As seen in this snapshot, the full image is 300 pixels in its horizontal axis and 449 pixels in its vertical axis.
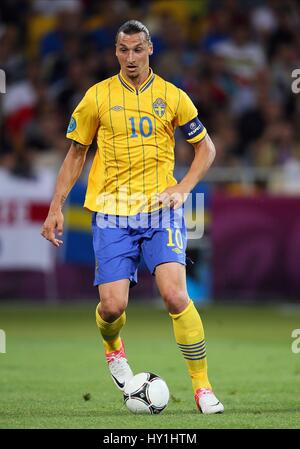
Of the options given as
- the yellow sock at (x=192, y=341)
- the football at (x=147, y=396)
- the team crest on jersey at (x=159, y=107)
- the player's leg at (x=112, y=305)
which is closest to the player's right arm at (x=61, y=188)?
the player's leg at (x=112, y=305)

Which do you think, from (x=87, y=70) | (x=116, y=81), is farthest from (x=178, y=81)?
(x=116, y=81)

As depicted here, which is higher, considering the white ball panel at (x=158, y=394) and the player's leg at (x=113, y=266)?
the player's leg at (x=113, y=266)

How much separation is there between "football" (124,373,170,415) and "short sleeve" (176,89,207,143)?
5.39 ft

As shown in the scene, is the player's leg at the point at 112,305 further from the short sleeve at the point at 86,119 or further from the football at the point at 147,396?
the short sleeve at the point at 86,119

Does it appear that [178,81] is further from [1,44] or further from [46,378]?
[46,378]

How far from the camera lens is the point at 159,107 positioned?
7730mm

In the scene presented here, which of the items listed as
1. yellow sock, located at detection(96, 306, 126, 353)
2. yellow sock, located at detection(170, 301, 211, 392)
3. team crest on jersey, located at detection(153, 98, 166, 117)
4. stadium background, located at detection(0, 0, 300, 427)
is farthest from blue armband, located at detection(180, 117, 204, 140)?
stadium background, located at detection(0, 0, 300, 427)

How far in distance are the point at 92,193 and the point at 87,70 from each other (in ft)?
31.5

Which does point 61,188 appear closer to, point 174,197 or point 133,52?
point 174,197

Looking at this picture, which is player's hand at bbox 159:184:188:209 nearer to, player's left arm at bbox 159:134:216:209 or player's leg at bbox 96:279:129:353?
player's left arm at bbox 159:134:216:209

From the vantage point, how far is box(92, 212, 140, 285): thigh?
7660mm

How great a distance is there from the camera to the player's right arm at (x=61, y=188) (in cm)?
766

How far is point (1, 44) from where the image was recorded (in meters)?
17.5

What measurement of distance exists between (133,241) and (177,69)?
9886 millimetres
